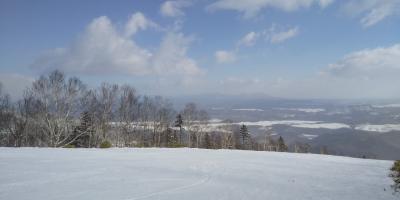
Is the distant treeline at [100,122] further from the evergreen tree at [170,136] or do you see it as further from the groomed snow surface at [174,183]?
the groomed snow surface at [174,183]

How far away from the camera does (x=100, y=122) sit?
192ft

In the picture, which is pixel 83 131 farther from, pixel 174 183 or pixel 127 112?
pixel 174 183

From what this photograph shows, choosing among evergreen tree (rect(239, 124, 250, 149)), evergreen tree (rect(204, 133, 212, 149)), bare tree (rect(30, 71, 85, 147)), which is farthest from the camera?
evergreen tree (rect(239, 124, 250, 149))

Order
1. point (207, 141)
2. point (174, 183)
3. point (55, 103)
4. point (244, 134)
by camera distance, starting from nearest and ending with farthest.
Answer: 1. point (174, 183)
2. point (55, 103)
3. point (207, 141)
4. point (244, 134)

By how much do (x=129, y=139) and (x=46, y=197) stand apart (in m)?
55.2

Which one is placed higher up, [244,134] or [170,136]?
[244,134]

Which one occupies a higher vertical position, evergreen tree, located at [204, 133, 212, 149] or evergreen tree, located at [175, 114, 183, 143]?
evergreen tree, located at [175, 114, 183, 143]

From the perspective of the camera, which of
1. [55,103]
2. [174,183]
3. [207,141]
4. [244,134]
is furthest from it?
[244,134]

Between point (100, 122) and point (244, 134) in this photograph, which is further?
point (244, 134)

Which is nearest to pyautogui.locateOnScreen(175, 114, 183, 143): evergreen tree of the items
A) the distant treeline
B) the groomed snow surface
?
the distant treeline

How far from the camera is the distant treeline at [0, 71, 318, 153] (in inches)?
2003

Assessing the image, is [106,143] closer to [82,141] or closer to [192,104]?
[82,141]

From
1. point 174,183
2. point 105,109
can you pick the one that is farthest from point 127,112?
point 174,183

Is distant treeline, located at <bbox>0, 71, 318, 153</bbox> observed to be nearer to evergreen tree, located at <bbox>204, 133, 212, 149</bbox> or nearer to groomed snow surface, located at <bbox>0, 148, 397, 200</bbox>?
evergreen tree, located at <bbox>204, 133, 212, 149</bbox>
